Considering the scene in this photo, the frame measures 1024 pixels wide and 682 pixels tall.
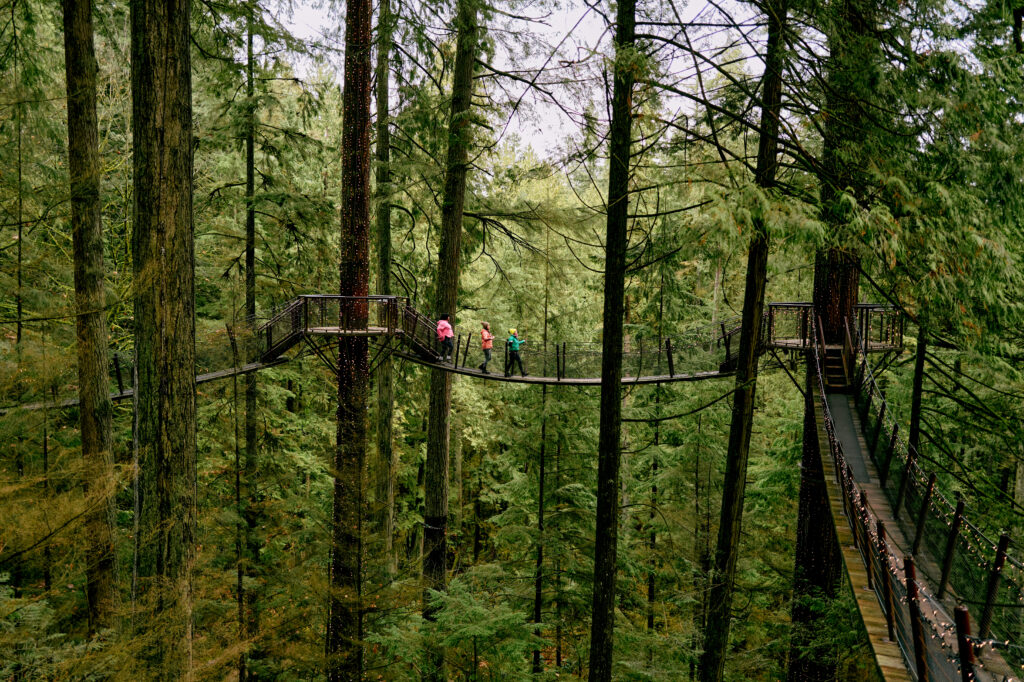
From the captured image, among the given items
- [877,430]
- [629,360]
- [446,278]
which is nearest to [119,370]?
[446,278]

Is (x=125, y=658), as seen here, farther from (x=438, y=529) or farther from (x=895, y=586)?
(x=895, y=586)

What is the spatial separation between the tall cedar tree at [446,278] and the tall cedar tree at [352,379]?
5.25ft

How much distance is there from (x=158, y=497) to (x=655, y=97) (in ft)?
18.0

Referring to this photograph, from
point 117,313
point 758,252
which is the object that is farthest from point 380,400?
point 758,252

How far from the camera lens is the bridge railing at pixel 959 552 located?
3.55 meters

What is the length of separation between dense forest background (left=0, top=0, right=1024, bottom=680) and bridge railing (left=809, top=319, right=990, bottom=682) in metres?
1.29

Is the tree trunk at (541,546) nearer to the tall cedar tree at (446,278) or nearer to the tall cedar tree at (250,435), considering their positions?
the tall cedar tree at (446,278)

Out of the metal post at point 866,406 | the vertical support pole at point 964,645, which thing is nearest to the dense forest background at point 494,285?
the metal post at point 866,406

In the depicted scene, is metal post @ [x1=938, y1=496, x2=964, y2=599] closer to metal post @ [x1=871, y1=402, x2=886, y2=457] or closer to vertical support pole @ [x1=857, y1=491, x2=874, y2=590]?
vertical support pole @ [x1=857, y1=491, x2=874, y2=590]

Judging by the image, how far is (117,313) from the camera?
414 inches

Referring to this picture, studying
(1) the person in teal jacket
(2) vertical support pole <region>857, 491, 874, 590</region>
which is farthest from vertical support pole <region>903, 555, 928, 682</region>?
(1) the person in teal jacket

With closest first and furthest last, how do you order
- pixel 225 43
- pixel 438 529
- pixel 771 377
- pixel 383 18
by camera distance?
1. pixel 383 18
2. pixel 225 43
3. pixel 438 529
4. pixel 771 377

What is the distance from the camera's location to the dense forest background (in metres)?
4.75

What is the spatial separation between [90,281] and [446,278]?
472 centimetres
